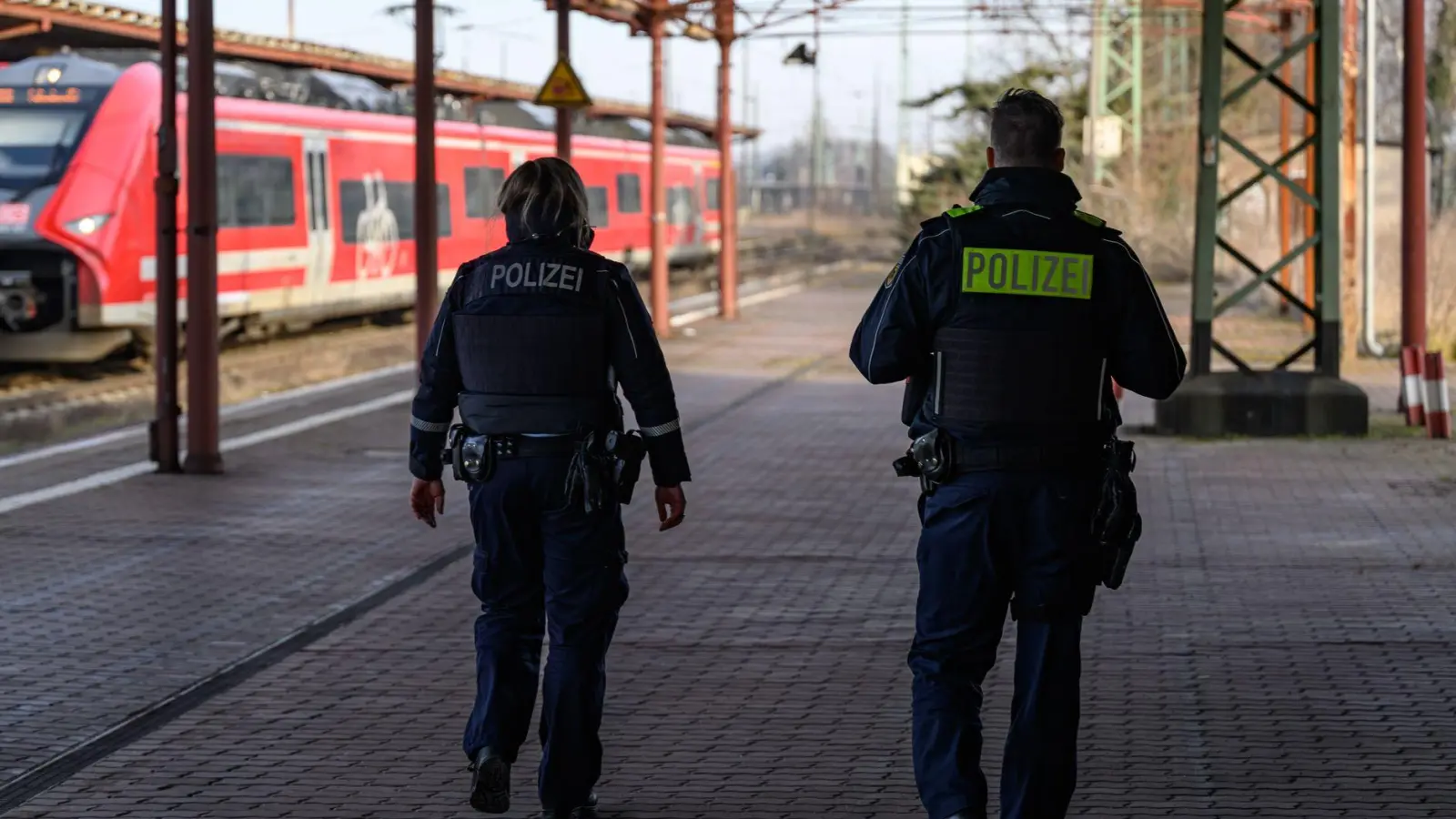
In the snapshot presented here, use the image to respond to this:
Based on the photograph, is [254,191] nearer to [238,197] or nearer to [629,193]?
[238,197]

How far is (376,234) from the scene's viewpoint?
2892cm

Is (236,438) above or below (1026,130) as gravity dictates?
below

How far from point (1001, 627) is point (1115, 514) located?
0.37 metres

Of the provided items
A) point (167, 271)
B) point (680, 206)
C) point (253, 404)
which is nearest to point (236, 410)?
point (253, 404)

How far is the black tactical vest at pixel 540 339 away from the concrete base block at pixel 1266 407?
1107 centimetres

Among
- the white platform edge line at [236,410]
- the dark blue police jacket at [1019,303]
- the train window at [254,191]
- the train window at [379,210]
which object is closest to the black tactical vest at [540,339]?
the dark blue police jacket at [1019,303]

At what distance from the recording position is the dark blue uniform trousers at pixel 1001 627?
518cm

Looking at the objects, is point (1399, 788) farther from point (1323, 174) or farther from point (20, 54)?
point (20, 54)

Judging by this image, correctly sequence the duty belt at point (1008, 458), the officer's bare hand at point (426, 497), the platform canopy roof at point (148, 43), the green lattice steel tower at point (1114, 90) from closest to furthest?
the duty belt at point (1008, 458) < the officer's bare hand at point (426, 497) < the platform canopy roof at point (148, 43) < the green lattice steel tower at point (1114, 90)

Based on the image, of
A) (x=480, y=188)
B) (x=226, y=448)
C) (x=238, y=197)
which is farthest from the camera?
(x=480, y=188)

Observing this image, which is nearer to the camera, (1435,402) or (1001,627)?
(1001,627)

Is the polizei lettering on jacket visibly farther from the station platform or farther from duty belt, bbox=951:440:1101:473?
the station platform

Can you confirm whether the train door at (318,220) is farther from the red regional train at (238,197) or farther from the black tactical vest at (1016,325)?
the black tactical vest at (1016,325)

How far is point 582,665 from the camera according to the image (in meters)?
5.84
